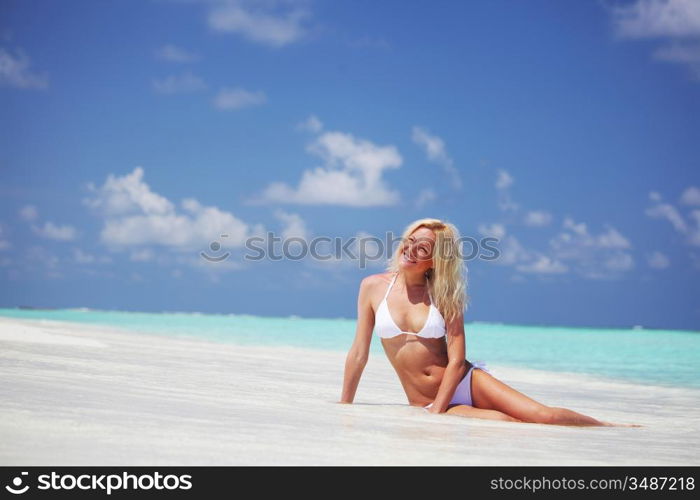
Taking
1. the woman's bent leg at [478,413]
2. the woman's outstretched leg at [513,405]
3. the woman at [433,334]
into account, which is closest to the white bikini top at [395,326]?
the woman at [433,334]

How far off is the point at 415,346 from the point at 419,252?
72 cm

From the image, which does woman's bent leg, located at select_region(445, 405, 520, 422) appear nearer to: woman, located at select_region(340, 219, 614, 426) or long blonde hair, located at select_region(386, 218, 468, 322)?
woman, located at select_region(340, 219, 614, 426)

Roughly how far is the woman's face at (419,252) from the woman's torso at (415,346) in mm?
224

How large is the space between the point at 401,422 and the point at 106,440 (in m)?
2.03

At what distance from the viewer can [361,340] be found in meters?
6.10

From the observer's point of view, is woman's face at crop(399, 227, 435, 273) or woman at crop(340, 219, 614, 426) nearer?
woman at crop(340, 219, 614, 426)

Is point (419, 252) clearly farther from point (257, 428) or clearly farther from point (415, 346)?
point (257, 428)

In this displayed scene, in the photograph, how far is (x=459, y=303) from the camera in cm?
593

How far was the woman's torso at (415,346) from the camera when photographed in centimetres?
598

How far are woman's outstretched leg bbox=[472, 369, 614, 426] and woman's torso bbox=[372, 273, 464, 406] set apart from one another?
31 centimetres

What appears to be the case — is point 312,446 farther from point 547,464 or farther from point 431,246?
point 431,246

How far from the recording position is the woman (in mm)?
5820

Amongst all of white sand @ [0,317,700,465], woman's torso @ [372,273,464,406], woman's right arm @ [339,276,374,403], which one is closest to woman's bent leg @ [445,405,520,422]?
white sand @ [0,317,700,465]
